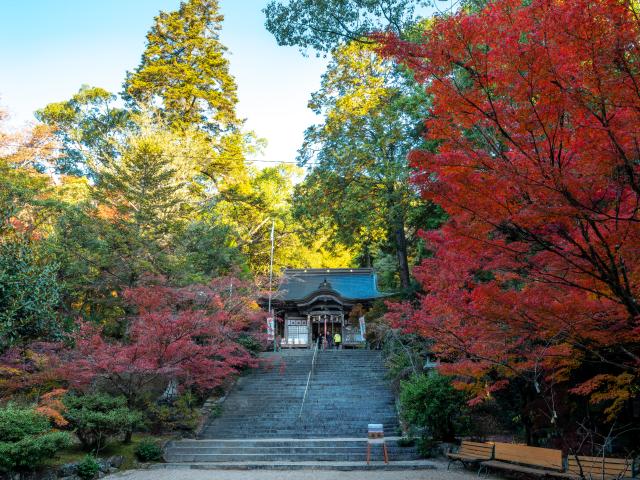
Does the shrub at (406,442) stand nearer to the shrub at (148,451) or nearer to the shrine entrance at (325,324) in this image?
the shrub at (148,451)

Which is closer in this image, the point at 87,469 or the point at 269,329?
the point at 87,469

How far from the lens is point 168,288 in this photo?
1370 cm

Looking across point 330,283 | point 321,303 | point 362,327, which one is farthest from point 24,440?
point 330,283

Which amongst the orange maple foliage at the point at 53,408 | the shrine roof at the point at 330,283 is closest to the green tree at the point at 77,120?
the shrine roof at the point at 330,283

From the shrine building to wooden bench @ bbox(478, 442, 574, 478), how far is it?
13.5 meters

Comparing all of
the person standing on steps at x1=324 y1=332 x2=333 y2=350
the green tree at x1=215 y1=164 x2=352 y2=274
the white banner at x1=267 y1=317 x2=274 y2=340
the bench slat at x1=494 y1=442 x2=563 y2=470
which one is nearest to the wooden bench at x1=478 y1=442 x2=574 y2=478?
the bench slat at x1=494 y1=442 x2=563 y2=470

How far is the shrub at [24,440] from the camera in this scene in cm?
770

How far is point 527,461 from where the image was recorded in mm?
8008

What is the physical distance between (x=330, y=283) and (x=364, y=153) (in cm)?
1009

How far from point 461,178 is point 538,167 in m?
0.77

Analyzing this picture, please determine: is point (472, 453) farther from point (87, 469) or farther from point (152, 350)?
point (87, 469)

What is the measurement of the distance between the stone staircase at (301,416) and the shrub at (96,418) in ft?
4.82

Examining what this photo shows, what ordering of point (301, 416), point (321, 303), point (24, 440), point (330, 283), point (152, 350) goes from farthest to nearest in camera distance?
1. point (330, 283)
2. point (321, 303)
3. point (301, 416)
4. point (152, 350)
5. point (24, 440)

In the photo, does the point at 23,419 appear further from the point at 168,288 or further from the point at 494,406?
the point at 494,406
